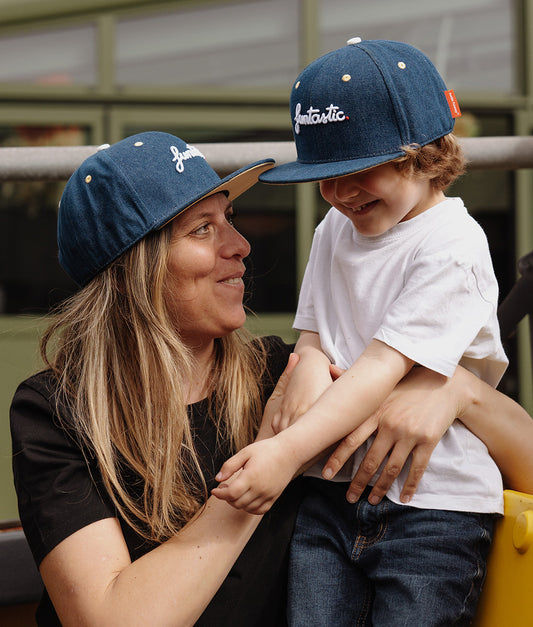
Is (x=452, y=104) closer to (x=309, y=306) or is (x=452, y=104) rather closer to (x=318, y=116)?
(x=318, y=116)

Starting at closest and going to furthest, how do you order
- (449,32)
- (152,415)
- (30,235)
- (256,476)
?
(256,476) → (152,415) → (30,235) → (449,32)

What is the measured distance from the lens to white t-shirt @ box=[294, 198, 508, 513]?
1467mm

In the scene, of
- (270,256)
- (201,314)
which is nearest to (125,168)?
(201,314)

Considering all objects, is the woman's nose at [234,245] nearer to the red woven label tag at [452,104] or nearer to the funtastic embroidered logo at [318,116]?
the funtastic embroidered logo at [318,116]

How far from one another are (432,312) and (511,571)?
0.48 meters

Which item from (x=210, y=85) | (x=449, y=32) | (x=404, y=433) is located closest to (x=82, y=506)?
(x=404, y=433)

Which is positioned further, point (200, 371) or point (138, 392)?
point (200, 371)

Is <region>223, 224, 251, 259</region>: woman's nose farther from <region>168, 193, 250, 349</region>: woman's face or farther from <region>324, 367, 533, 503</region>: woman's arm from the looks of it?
<region>324, 367, 533, 503</region>: woman's arm

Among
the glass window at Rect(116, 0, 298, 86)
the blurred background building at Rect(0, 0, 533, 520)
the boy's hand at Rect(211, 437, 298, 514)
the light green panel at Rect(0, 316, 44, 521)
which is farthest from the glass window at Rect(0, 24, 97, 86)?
the boy's hand at Rect(211, 437, 298, 514)

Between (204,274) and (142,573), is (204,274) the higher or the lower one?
the higher one

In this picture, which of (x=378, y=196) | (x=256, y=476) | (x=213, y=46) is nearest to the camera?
(x=256, y=476)

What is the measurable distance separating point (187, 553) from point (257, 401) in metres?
0.44

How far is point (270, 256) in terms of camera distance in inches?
204

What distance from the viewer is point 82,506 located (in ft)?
5.09
